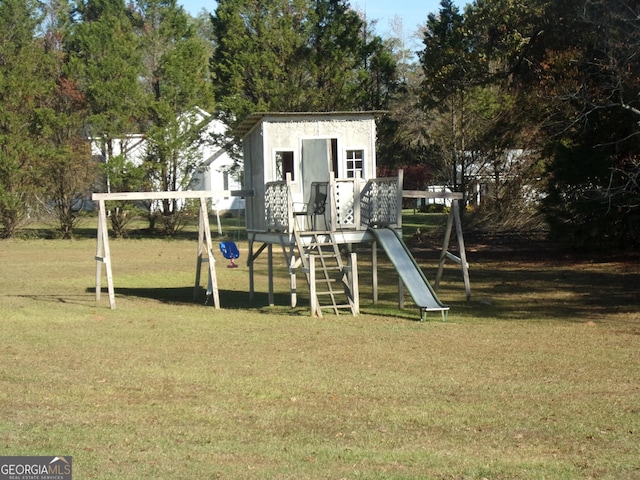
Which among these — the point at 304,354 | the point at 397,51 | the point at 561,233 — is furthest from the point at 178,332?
the point at 397,51

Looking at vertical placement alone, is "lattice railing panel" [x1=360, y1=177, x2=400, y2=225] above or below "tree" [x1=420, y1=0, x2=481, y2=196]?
below

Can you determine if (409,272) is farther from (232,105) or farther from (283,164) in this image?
(232,105)

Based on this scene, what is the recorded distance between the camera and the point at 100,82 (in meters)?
44.2

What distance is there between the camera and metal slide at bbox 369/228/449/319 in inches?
666

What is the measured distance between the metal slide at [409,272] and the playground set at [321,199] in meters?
0.03

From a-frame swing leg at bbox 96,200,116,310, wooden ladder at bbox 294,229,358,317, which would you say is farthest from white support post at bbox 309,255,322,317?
a-frame swing leg at bbox 96,200,116,310

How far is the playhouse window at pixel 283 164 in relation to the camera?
67.5 feet

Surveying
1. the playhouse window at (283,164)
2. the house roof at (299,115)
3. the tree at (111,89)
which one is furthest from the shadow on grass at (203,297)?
the tree at (111,89)

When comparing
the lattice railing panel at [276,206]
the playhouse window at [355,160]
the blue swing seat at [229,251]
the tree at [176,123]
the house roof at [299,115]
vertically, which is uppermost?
the tree at [176,123]

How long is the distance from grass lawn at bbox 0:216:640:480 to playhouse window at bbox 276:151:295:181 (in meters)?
3.02

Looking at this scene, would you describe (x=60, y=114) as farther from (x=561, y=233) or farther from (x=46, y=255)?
(x=561, y=233)

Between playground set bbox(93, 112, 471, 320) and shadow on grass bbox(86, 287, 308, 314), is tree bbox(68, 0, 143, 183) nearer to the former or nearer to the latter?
shadow on grass bbox(86, 287, 308, 314)

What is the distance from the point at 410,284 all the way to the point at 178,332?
456cm

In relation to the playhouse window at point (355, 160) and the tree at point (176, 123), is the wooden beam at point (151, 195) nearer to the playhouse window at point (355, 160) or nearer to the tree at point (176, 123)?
the playhouse window at point (355, 160)
